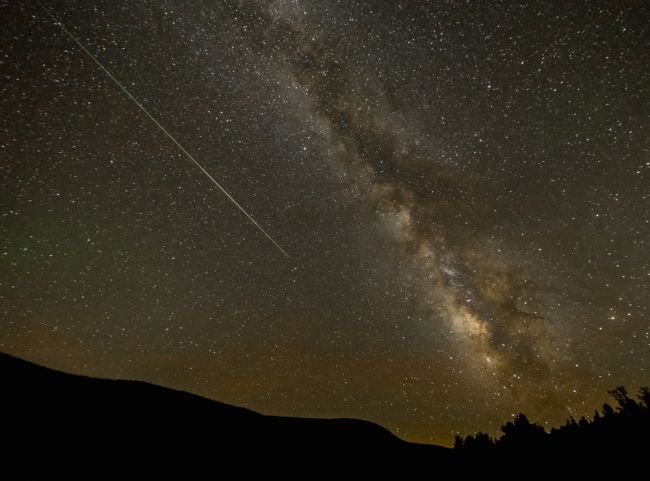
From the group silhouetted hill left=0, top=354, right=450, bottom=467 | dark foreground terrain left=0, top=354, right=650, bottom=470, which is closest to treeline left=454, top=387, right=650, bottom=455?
dark foreground terrain left=0, top=354, right=650, bottom=470

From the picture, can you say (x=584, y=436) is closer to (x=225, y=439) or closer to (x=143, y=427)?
(x=225, y=439)

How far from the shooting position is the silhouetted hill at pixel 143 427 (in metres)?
15.3

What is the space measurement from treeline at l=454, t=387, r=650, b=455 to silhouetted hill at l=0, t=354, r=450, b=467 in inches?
293

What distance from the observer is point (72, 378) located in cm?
2256

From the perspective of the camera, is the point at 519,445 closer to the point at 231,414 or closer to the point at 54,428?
the point at 231,414

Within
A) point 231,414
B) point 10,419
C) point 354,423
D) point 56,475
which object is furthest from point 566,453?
point 10,419

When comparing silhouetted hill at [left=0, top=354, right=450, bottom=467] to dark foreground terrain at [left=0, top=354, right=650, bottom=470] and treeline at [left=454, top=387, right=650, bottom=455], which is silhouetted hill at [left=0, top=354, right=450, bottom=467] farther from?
treeline at [left=454, top=387, right=650, bottom=455]

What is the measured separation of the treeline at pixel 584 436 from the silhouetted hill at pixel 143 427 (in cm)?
744

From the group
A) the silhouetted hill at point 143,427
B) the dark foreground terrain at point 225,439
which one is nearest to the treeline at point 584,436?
the dark foreground terrain at point 225,439

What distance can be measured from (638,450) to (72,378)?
136 feet

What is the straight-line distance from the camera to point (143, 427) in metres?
19.1

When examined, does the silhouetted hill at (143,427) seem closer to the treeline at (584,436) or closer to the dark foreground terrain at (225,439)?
the dark foreground terrain at (225,439)

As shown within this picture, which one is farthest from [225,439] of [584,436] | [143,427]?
[584,436]

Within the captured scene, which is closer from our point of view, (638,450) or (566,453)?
(638,450)
